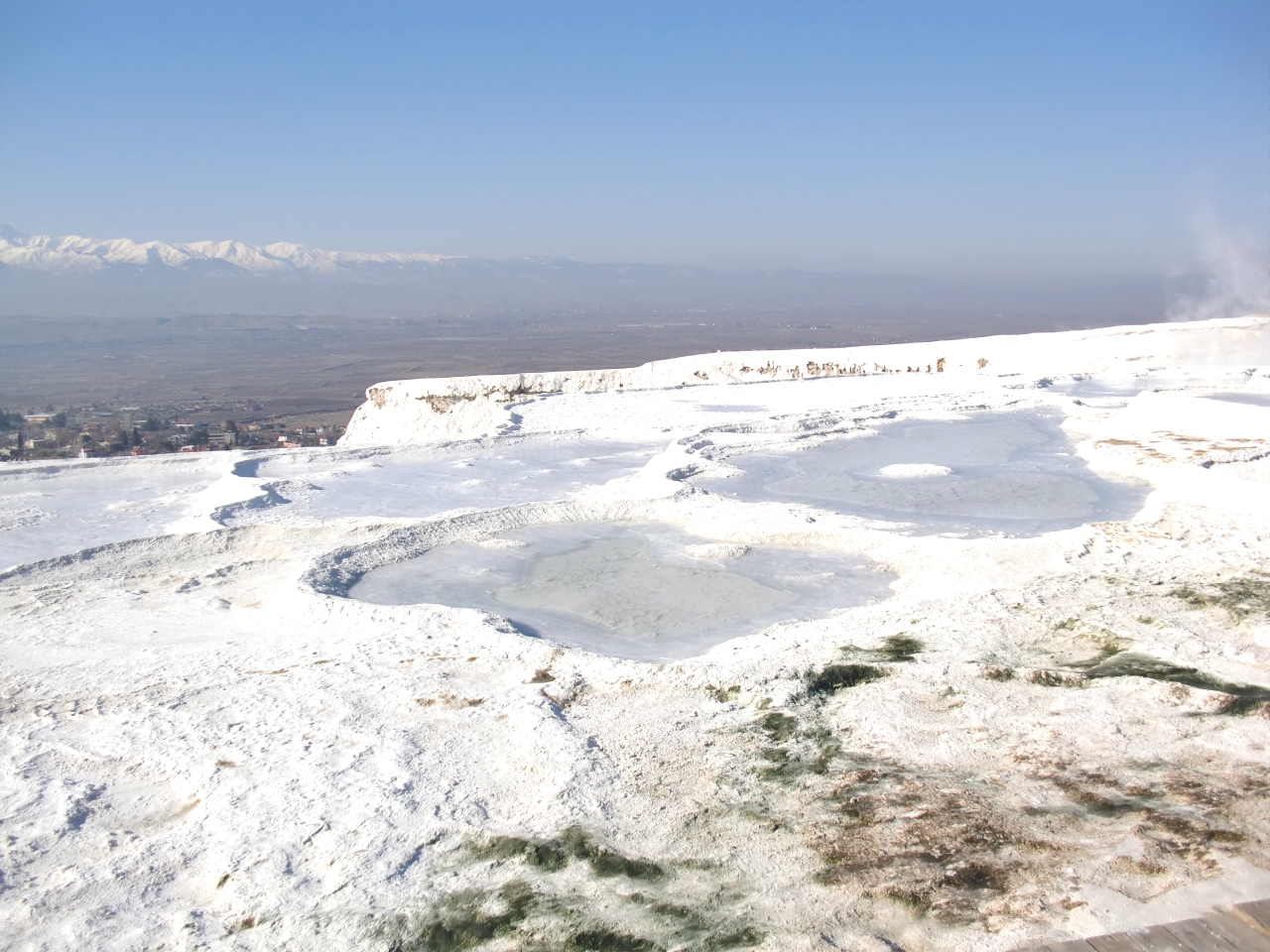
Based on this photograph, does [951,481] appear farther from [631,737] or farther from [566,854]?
[566,854]

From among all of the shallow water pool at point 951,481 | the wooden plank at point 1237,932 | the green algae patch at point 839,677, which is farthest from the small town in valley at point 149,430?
the wooden plank at point 1237,932

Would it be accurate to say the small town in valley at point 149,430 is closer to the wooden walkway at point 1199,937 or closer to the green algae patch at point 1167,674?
the green algae patch at point 1167,674

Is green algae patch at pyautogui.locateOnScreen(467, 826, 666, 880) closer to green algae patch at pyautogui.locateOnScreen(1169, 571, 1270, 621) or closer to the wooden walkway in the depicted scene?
the wooden walkway

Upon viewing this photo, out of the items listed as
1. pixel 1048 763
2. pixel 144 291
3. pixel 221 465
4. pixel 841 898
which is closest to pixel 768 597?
pixel 1048 763

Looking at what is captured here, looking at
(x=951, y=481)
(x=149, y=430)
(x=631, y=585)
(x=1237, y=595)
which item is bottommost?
(x=149, y=430)

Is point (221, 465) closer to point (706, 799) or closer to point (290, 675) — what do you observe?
point (290, 675)

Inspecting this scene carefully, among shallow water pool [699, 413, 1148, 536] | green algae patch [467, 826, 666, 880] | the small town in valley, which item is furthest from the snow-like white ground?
the small town in valley

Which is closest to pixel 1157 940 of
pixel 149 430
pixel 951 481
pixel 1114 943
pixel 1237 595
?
pixel 1114 943
